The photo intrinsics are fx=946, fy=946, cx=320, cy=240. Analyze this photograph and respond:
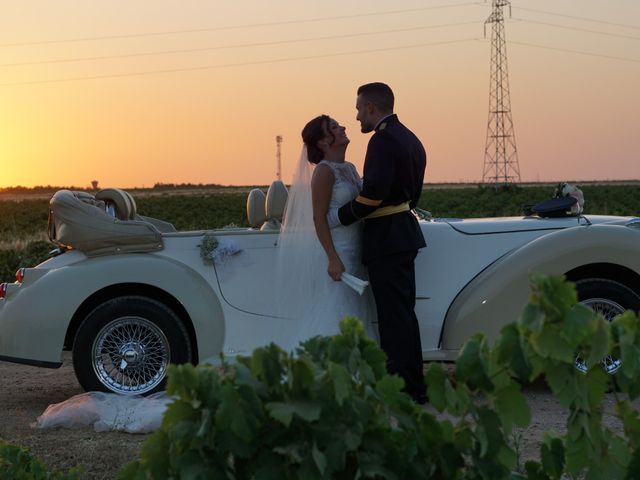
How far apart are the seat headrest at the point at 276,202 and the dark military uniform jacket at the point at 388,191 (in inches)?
25.5

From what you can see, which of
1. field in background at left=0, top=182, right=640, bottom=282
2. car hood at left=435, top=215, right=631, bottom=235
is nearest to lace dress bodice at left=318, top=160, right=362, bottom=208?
car hood at left=435, top=215, right=631, bottom=235

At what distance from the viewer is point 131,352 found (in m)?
6.55

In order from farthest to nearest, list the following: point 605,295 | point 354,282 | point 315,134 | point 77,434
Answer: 1. point 605,295
2. point 315,134
3. point 354,282
4. point 77,434

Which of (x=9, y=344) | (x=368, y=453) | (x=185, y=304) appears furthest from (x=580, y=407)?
(x=9, y=344)

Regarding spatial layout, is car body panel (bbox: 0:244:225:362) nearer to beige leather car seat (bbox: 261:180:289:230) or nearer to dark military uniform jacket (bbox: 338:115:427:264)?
beige leather car seat (bbox: 261:180:289:230)

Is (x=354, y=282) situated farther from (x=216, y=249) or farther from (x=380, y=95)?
(x=380, y=95)

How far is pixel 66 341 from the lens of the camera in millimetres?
6852

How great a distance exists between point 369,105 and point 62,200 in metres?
2.32

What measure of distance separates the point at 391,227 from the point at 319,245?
0.51m

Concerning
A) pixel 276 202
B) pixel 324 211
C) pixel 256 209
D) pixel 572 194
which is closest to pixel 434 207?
pixel 572 194

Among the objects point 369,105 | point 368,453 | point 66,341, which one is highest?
point 369,105

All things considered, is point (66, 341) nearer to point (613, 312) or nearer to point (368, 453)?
point (613, 312)

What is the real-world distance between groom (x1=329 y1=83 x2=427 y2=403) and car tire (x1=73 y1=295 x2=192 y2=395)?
1.40 m

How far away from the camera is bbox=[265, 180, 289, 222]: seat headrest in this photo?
6730mm
